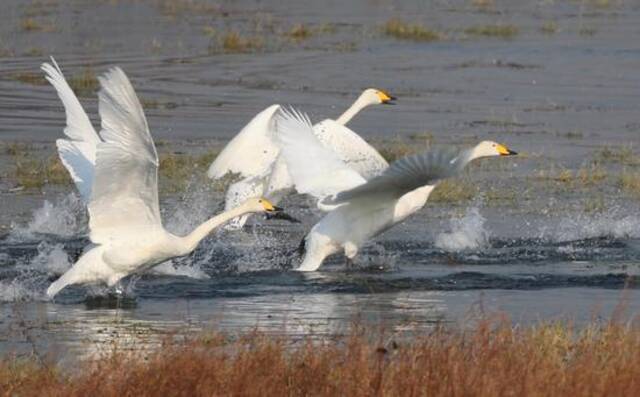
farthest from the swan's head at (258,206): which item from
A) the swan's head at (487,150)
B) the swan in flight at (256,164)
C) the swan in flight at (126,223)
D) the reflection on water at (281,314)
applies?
the swan in flight at (256,164)

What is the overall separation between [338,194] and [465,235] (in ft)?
5.38

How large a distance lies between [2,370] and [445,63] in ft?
67.1

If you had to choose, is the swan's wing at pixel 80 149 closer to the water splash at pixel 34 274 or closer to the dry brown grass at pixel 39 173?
the water splash at pixel 34 274

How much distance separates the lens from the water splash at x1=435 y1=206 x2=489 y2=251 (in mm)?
13163

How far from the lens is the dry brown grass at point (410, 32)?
31312mm

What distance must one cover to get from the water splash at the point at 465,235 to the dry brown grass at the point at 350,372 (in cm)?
559

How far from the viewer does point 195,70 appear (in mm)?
26422

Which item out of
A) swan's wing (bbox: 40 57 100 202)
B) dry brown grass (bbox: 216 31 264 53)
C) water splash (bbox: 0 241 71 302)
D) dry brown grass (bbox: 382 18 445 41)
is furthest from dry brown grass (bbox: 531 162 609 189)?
dry brown grass (bbox: 382 18 445 41)

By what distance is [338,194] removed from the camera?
1196cm

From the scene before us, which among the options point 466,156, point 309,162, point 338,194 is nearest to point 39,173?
point 309,162

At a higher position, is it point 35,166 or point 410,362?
point 410,362

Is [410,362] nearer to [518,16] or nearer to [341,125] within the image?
[341,125]

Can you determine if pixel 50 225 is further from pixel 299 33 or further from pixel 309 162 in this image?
pixel 299 33

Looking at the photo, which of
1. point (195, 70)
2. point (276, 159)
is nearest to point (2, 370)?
point (276, 159)
